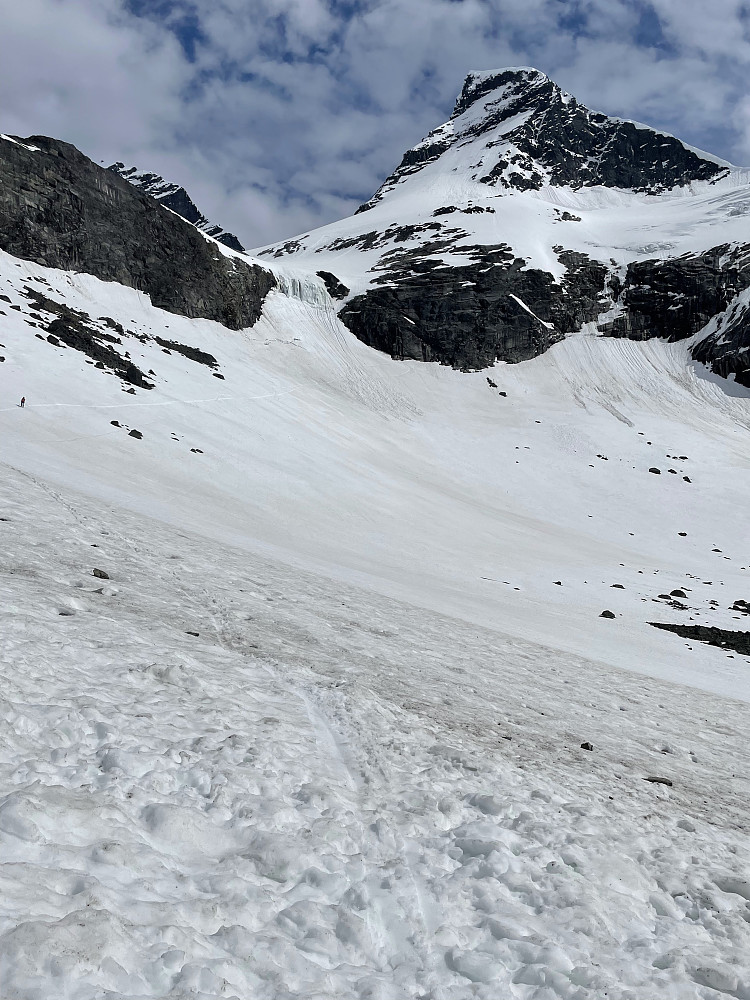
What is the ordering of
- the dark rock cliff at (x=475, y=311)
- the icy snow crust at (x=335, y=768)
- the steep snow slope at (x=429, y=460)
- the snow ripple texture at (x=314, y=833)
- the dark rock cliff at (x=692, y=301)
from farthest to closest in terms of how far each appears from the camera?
1. the dark rock cliff at (x=475, y=311)
2. the dark rock cliff at (x=692, y=301)
3. the steep snow slope at (x=429, y=460)
4. the icy snow crust at (x=335, y=768)
5. the snow ripple texture at (x=314, y=833)

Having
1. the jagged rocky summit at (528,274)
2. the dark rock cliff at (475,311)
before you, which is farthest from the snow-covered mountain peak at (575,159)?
the dark rock cliff at (475,311)

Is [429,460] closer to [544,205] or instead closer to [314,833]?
[314,833]

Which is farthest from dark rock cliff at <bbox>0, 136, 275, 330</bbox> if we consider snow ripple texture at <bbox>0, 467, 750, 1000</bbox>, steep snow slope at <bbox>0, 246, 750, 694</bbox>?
snow ripple texture at <bbox>0, 467, 750, 1000</bbox>

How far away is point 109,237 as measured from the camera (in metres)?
71.2

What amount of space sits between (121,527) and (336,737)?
9.69 metres

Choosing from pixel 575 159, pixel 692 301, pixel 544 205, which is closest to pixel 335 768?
pixel 692 301

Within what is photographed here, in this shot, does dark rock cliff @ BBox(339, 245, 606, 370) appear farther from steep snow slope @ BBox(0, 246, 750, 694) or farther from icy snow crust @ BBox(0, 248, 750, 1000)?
icy snow crust @ BBox(0, 248, 750, 1000)

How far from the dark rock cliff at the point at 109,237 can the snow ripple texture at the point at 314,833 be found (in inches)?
2708

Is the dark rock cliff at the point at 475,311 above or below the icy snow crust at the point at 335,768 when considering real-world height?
above

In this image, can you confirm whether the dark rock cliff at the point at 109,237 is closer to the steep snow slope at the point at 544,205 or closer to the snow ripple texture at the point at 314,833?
the steep snow slope at the point at 544,205

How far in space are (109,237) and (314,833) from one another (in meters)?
80.8

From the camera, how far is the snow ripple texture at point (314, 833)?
3.62 meters

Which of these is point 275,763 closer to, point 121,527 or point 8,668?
point 8,668

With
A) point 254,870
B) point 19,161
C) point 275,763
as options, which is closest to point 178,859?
point 254,870
